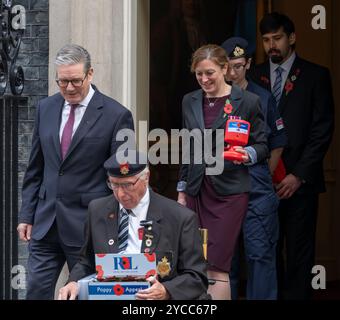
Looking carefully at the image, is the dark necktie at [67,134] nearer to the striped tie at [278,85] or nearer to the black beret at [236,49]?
the black beret at [236,49]

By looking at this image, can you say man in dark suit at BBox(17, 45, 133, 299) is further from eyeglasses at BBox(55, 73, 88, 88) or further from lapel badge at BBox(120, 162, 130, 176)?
lapel badge at BBox(120, 162, 130, 176)

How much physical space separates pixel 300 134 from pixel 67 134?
7.30ft

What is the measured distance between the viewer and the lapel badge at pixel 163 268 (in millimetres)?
6957

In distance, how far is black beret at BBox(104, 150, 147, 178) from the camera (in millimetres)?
7094

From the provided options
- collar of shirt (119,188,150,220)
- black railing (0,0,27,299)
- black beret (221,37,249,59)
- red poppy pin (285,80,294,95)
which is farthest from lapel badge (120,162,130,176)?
red poppy pin (285,80,294,95)

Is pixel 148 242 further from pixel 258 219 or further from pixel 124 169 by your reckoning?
pixel 258 219

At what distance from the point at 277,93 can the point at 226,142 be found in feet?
4.62

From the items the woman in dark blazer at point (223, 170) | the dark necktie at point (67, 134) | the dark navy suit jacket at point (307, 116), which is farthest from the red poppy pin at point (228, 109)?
the dark navy suit jacket at point (307, 116)

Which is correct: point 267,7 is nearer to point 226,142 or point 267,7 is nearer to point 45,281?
point 226,142

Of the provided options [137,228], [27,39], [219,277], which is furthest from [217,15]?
[137,228]

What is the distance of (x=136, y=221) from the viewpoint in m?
7.21

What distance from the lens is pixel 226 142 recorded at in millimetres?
8664

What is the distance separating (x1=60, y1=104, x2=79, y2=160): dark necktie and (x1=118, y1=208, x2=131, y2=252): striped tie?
1.13 meters

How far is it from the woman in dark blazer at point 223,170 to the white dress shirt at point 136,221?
1544 mm
